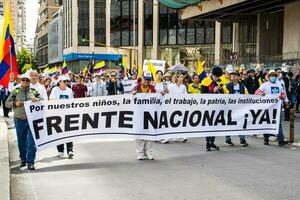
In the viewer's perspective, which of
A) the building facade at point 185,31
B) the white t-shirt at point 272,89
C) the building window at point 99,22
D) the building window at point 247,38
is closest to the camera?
the white t-shirt at point 272,89

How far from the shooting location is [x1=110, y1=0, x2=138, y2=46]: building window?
248 feet

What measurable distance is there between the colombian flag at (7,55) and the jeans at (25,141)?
100 inches

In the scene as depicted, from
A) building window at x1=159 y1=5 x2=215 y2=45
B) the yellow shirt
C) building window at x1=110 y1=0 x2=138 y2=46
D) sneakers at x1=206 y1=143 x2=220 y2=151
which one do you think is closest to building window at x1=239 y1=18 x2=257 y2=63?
building window at x1=159 y1=5 x2=215 y2=45

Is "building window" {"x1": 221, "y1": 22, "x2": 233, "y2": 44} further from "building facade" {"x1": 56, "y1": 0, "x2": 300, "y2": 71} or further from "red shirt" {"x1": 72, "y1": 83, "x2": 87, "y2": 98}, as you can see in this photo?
"red shirt" {"x1": 72, "y1": 83, "x2": 87, "y2": 98}

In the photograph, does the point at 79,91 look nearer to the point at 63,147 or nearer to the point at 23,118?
the point at 63,147

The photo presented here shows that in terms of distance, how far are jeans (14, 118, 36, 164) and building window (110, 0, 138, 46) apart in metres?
66.3

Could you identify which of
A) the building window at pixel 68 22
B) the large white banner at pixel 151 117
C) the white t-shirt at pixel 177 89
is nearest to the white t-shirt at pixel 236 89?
the large white banner at pixel 151 117

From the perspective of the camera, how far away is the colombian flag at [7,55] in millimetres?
11953

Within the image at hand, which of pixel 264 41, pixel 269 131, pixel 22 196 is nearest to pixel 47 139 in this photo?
pixel 22 196

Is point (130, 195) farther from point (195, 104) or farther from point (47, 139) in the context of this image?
point (195, 104)

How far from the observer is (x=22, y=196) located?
741cm

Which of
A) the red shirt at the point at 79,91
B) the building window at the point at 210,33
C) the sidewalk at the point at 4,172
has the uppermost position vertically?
the building window at the point at 210,33

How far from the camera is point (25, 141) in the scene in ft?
31.9

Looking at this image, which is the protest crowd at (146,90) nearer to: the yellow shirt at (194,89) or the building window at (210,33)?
the yellow shirt at (194,89)
